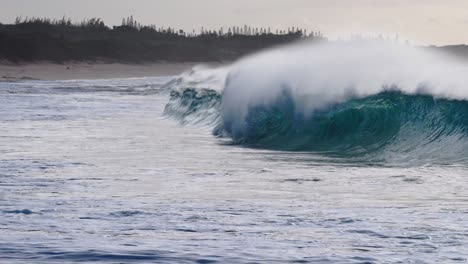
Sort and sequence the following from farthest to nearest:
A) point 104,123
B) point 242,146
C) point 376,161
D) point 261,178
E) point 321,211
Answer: point 104,123, point 242,146, point 376,161, point 261,178, point 321,211

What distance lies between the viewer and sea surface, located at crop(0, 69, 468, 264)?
6.99 metres

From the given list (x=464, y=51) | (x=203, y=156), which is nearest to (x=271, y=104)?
(x=203, y=156)

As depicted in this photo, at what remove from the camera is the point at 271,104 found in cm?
1878

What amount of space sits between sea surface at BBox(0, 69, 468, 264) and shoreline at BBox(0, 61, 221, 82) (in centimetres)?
4276

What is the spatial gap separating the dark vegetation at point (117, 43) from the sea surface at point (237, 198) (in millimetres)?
49820

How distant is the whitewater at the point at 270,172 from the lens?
716 cm

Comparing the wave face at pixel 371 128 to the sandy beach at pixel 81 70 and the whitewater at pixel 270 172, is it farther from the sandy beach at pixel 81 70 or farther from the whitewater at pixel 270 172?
the sandy beach at pixel 81 70

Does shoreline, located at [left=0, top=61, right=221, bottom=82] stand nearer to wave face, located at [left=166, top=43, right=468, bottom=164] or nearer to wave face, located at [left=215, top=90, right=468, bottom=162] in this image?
→ wave face, located at [left=166, top=43, right=468, bottom=164]

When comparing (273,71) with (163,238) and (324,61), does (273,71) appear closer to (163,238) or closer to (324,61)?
(324,61)

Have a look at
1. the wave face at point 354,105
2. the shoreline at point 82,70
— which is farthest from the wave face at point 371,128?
the shoreline at point 82,70

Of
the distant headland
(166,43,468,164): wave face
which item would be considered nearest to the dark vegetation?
the distant headland

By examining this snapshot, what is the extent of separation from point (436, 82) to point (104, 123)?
765 centimetres

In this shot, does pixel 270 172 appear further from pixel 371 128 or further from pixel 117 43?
pixel 117 43

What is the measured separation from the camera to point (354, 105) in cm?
1688
